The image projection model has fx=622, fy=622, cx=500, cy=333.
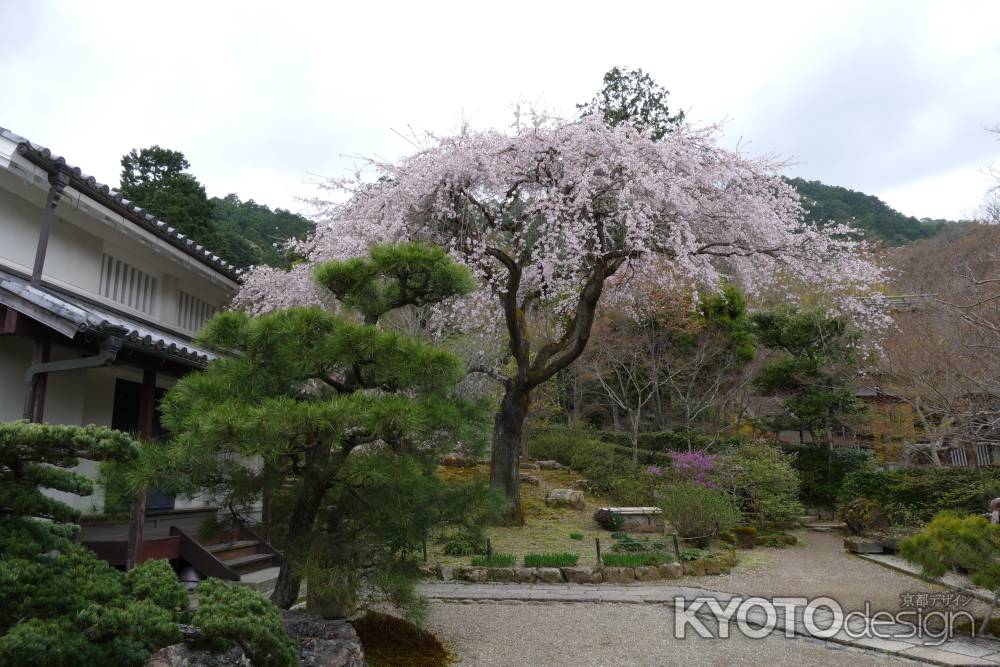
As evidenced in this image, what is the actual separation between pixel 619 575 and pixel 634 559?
0.40 meters

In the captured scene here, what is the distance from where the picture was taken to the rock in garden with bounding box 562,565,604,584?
753 cm

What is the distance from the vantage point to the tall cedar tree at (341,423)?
3.43 meters

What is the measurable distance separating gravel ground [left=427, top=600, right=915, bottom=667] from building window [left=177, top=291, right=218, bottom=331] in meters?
6.04

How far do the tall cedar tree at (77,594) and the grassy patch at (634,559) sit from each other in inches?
211

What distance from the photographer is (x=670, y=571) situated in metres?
7.87

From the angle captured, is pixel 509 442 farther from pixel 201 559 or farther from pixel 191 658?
pixel 191 658

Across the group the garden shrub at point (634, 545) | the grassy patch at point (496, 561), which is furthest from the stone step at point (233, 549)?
the garden shrub at point (634, 545)

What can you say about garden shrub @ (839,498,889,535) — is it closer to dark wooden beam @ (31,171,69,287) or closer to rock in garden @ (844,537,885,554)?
rock in garden @ (844,537,885,554)

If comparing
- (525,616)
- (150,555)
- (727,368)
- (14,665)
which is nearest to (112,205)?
(150,555)

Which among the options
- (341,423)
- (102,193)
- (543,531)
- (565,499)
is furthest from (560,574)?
(102,193)


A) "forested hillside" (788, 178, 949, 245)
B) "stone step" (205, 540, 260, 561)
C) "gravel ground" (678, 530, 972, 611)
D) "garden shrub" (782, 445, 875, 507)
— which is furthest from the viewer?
"forested hillside" (788, 178, 949, 245)

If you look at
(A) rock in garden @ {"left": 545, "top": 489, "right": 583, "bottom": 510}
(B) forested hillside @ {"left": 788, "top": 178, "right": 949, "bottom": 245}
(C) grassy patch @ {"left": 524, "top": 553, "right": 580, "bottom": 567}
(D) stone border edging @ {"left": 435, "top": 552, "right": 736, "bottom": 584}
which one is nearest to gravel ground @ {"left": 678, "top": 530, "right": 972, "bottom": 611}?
(D) stone border edging @ {"left": 435, "top": 552, "right": 736, "bottom": 584}

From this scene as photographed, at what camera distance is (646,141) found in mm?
9055

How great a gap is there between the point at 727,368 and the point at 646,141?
9037mm
